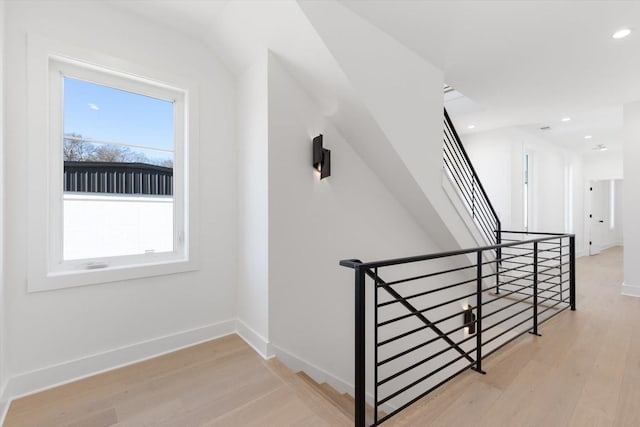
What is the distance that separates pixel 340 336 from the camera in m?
2.75

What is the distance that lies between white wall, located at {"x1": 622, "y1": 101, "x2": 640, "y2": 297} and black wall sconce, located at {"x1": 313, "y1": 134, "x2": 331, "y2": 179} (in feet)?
14.7

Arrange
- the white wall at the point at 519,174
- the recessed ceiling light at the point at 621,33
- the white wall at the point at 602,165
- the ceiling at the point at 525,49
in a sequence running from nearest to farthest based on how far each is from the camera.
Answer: the ceiling at the point at 525,49 < the recessed ceiling light at the point at 621,33 < the white wall at the point at 519,174 < the white wall at the point at 602,165

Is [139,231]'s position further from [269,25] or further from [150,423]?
[269,25]

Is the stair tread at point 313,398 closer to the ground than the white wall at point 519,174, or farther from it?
closer to the ground

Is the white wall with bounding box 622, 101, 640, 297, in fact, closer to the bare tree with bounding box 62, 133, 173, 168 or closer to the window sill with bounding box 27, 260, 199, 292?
the window sill with bounding box 27, 260, 199, 292

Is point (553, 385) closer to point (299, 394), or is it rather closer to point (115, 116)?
point (299, 394)

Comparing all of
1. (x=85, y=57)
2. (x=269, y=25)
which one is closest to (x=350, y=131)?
(x=269, y=25)

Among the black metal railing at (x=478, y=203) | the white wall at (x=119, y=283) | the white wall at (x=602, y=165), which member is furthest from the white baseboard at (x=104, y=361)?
the white wall at (x=602, y=165)

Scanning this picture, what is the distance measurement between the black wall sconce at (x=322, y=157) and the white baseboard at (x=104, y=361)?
1.68 m

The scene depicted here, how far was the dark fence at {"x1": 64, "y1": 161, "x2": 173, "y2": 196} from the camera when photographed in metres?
2.11

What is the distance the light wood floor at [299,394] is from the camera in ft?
5.32

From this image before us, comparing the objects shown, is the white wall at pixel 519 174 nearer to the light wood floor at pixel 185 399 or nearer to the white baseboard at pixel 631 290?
the white baseboard at pixel 631 290

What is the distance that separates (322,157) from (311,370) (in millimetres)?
1846

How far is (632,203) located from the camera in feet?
13.2
